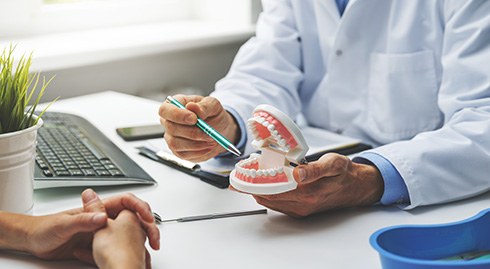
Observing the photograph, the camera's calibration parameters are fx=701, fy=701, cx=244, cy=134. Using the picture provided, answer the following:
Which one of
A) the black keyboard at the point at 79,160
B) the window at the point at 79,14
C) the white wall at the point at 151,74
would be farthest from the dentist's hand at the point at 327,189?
the window at the point at 79,14

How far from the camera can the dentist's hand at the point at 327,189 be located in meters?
0.98

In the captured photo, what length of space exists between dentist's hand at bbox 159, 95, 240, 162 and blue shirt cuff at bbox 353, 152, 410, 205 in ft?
0.94

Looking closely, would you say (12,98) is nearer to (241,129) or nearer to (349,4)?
(241,129)

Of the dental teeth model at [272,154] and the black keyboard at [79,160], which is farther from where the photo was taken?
the black keyboard at [79,160]

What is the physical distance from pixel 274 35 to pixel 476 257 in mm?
883

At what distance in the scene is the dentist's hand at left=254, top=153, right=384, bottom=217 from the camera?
98 centimetres

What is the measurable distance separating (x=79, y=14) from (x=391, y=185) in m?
1.51

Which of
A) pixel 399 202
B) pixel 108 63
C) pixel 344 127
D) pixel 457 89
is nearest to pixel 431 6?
pixel 457 89

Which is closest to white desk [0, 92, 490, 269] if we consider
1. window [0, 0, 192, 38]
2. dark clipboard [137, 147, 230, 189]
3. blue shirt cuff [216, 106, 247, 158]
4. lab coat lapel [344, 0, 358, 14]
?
dark clipboard [137, 147, 230, 189]

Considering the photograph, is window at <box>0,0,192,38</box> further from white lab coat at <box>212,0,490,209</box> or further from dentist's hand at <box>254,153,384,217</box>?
dentist's hand at <box>254,153,384,217</box>

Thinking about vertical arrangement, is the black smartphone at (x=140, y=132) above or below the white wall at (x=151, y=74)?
above

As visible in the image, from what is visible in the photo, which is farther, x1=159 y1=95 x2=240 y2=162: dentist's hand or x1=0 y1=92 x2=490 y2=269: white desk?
x1=159 y1=95 x2=240 y2=162: dentist's hand

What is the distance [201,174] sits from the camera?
122 centimetres

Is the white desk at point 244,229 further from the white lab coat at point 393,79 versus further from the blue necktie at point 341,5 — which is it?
the blue necktie at point 341,5
